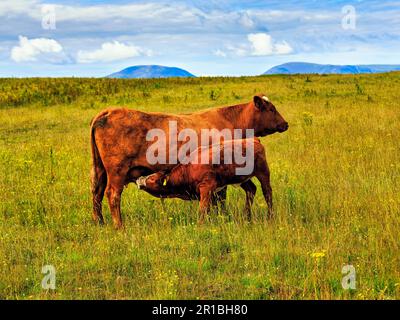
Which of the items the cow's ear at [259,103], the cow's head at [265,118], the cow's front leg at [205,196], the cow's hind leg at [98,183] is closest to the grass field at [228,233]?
the cow's front leg at [205,196]

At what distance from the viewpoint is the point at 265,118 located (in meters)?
9.72

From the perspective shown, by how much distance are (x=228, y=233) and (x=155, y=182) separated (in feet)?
4.78

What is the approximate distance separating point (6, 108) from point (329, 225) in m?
24.8

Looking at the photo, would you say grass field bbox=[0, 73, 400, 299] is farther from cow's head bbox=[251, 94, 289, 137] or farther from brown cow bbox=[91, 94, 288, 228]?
cow's head bbox=[251, 94, 289, 137]

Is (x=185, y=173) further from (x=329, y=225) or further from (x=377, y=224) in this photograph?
(x=377, y=224)

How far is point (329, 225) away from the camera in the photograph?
773 cm

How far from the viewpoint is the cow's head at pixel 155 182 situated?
8.15 m

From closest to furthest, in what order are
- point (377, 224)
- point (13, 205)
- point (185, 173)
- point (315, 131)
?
1. point (377, 224)
2. point (185, 173)
3. point (13, 205)
4. point (315, 131)

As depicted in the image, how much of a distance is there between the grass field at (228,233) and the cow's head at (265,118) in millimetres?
1095

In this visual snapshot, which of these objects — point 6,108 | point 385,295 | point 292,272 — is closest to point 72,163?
point 292,272

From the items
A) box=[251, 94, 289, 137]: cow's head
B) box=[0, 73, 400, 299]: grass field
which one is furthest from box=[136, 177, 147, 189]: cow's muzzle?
box=[251, 94, 289, 137]: cow's head

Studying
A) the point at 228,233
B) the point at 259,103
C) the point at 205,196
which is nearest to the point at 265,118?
the point at 259,103

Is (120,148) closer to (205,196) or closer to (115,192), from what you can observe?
(115,192)

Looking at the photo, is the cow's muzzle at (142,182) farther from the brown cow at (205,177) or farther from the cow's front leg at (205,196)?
the cow's front leg at (205,196)
